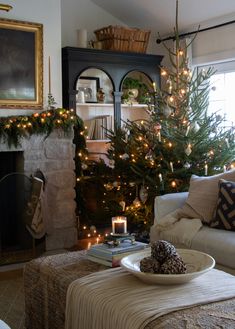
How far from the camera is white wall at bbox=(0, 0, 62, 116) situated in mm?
4340

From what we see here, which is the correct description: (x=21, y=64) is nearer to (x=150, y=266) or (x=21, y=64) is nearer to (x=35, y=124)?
(x=35, y=124)

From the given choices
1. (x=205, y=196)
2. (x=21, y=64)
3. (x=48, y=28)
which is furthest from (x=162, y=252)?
(x=48, y=28)

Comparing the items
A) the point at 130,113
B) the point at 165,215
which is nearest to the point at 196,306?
the point at 165,215

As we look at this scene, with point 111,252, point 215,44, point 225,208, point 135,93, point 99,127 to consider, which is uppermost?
point 215,44

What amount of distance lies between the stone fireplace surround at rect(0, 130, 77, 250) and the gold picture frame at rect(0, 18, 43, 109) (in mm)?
384

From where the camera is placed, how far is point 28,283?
256 centimetres

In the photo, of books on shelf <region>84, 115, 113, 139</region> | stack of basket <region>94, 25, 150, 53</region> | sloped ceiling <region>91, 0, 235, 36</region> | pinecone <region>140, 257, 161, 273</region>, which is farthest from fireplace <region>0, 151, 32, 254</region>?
pinecone <region>140, 257, 161, 273</region>

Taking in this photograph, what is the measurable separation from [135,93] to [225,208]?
257cm

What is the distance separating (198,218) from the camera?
3.33 m

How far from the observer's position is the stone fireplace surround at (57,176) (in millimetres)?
4449

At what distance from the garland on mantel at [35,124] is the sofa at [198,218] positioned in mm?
1469

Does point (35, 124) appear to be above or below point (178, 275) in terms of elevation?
above

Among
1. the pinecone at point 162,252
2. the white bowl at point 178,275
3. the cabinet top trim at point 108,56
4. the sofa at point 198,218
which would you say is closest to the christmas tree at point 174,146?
the sofa at point 198,218

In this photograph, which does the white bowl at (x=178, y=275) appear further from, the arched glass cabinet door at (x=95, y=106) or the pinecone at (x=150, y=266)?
the arched glass cabinet door at (x=95, y=106)
